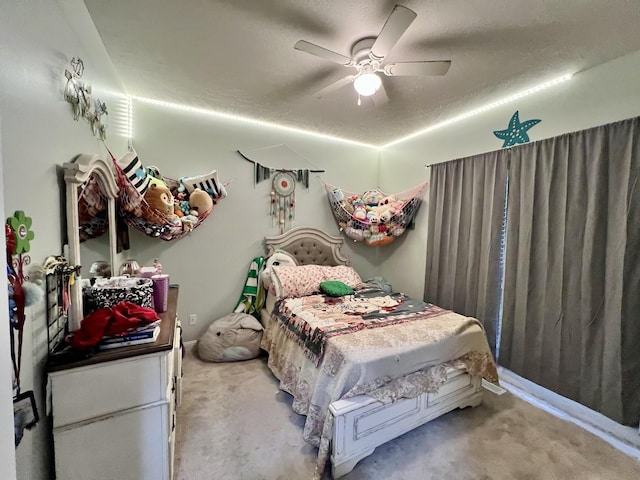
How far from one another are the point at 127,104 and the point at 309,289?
246 centimetres

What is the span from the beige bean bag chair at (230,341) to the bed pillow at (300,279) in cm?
48

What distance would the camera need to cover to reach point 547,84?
2199 mm

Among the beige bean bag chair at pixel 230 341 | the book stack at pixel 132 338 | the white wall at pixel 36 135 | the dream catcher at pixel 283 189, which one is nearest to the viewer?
the white wall at pixel 36 135

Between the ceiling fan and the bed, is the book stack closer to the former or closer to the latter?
the bed

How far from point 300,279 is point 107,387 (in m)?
1.89

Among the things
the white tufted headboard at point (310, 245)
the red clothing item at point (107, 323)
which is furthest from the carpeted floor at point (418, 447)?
the white tufted headboard at point (310, 245)

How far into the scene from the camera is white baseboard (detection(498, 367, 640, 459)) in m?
1.75

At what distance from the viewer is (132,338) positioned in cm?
117

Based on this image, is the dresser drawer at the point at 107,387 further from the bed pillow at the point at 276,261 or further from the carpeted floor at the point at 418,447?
the bed pillow at the point at 276,261

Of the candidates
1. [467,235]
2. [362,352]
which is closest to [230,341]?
[362,352]

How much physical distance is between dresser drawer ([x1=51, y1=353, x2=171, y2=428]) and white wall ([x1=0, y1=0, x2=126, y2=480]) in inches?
2.6

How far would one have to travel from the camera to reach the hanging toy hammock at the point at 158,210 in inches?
74.2

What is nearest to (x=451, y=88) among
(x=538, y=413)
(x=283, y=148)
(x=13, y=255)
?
(x=283, y=148)

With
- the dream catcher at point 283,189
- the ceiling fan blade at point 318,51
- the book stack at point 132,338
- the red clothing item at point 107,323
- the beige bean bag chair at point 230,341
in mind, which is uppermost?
the ceiling fan blade at point 318,51
